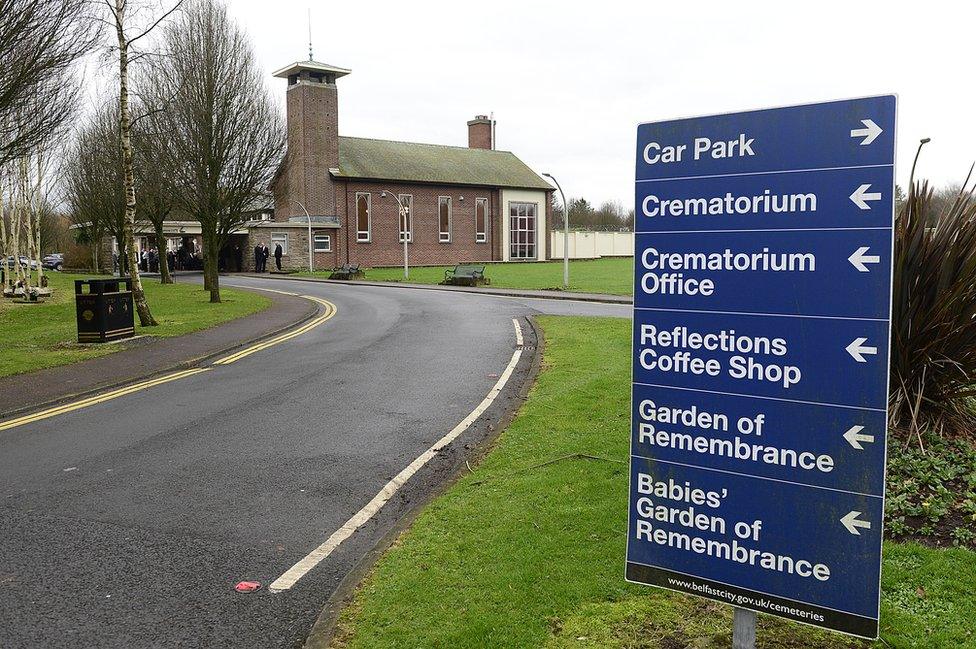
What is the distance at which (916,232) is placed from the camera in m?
6.13

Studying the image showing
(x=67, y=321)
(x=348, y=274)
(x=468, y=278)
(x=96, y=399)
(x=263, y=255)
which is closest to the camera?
(x=96, y=399)

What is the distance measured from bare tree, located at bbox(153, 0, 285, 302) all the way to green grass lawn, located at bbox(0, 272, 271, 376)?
71.3 inches

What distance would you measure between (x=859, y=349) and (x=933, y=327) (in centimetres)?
370

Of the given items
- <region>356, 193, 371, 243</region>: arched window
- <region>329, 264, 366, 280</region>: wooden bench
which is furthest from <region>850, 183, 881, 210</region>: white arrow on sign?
<region>356, 193, 371, 243</region>: arched window

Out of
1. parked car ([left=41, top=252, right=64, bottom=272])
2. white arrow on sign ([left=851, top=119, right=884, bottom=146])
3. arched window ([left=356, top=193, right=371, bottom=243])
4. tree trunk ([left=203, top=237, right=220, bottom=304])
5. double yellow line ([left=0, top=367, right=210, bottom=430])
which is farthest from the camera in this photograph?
parked car ([left=41, top=252, right=64, bottom=272])

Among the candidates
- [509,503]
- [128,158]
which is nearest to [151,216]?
[128,158]

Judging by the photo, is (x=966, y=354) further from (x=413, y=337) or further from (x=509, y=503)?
(x=413, y=337)

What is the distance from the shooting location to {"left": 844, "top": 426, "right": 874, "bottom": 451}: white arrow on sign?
280cm

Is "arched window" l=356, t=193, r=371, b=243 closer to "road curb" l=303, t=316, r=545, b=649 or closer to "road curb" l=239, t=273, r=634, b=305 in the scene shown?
"road curb" l=239, t=273, r=634, b=305

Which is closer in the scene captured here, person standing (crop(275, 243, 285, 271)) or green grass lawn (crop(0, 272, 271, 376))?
green grass lawn (crop(0, 272, 271, 376))

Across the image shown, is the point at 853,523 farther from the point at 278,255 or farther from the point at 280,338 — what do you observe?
the point at 278,255

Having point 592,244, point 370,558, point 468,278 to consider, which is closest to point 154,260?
point 468,278

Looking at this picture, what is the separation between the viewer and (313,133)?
55625 millimetres

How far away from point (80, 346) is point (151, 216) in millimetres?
26048
